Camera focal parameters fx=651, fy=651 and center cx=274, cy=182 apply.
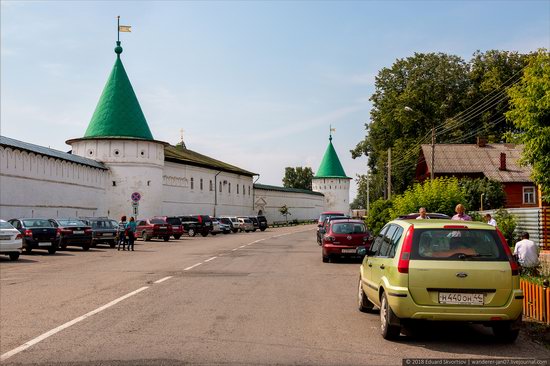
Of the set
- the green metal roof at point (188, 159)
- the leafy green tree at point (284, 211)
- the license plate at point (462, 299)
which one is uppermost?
the green metal roof at point (188, 159)

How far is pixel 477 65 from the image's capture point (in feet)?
198

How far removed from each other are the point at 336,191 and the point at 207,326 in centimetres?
11056

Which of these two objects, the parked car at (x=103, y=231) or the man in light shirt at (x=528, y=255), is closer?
the man in light shirt at (x=528, y=255)

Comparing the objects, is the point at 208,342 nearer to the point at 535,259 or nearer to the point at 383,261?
the point at 383,261

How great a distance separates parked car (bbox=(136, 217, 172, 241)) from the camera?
137 ft

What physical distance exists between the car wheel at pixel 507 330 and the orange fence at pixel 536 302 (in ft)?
5.48

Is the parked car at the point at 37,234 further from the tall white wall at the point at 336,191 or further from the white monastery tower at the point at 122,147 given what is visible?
the tall white wall at the point at 336,191

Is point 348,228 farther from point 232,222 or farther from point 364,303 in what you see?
point 232,222

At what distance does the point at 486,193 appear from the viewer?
4728 cm

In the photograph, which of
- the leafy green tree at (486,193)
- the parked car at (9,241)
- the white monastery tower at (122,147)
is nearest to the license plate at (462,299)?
the parked car at (9,241)

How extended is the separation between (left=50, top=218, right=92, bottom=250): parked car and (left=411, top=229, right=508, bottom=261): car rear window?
79.1ft

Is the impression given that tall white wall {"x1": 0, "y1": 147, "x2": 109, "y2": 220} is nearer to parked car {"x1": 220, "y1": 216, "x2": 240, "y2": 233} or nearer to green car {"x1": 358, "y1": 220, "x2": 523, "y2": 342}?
parked car {"x1": 220, "y1": 216, "x2": 240, "y2": 233}

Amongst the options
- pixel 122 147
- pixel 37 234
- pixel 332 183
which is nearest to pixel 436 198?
pixel 37 234

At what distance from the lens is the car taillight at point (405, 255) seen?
7945mm
